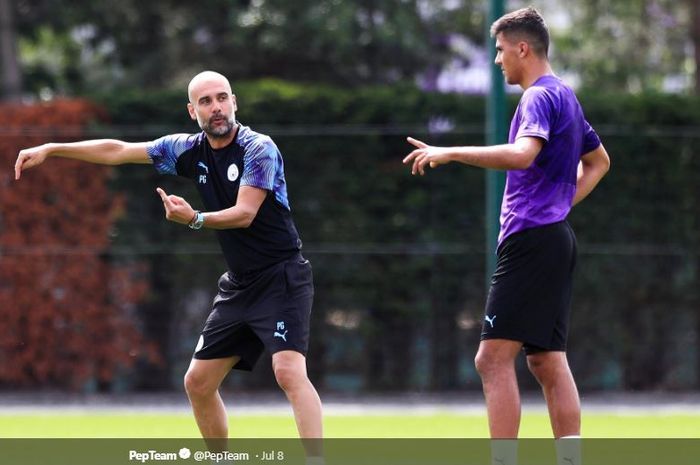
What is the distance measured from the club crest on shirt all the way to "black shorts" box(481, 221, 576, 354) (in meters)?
1.33

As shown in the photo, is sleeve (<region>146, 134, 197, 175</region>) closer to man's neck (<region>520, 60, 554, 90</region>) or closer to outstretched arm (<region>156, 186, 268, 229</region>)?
outstretched arm (<region>156, 186, 268, 229</region>)

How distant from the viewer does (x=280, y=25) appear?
1691cm

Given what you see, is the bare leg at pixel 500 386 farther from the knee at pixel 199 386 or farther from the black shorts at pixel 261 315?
the knee at pixel 199 386

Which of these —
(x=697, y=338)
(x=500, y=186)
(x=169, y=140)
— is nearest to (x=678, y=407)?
(x=697, y=338)

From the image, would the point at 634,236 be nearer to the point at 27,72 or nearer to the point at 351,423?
the point at 351,423

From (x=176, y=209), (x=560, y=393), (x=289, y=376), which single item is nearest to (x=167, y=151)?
(x=176, y=209)

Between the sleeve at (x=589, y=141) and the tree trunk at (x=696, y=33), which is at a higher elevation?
the tree trunk at (x=696, y=33)

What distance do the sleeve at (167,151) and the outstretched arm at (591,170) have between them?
6.31 feet

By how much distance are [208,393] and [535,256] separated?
5.63ft

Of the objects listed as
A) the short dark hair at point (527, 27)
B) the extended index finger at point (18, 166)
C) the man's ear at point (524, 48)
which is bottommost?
the extended index finger at point (18, 166)

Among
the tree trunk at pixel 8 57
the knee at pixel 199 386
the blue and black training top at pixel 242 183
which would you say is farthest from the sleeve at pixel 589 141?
the tree trunk at pixel 8 57

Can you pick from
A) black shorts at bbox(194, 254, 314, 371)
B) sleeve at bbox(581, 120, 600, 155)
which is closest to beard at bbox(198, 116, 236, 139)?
black shorts at bbox(194, 254, 314, 371)

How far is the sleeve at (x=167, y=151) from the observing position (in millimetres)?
6859

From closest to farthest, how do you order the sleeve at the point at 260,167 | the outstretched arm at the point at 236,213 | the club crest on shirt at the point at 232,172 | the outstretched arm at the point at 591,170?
the outstretched arm at the point at 236,213 → the sleeve at the point at 260,167 → the club crest on shirt at the point at 232,172 → the outstretched arm at the point at 591,170
